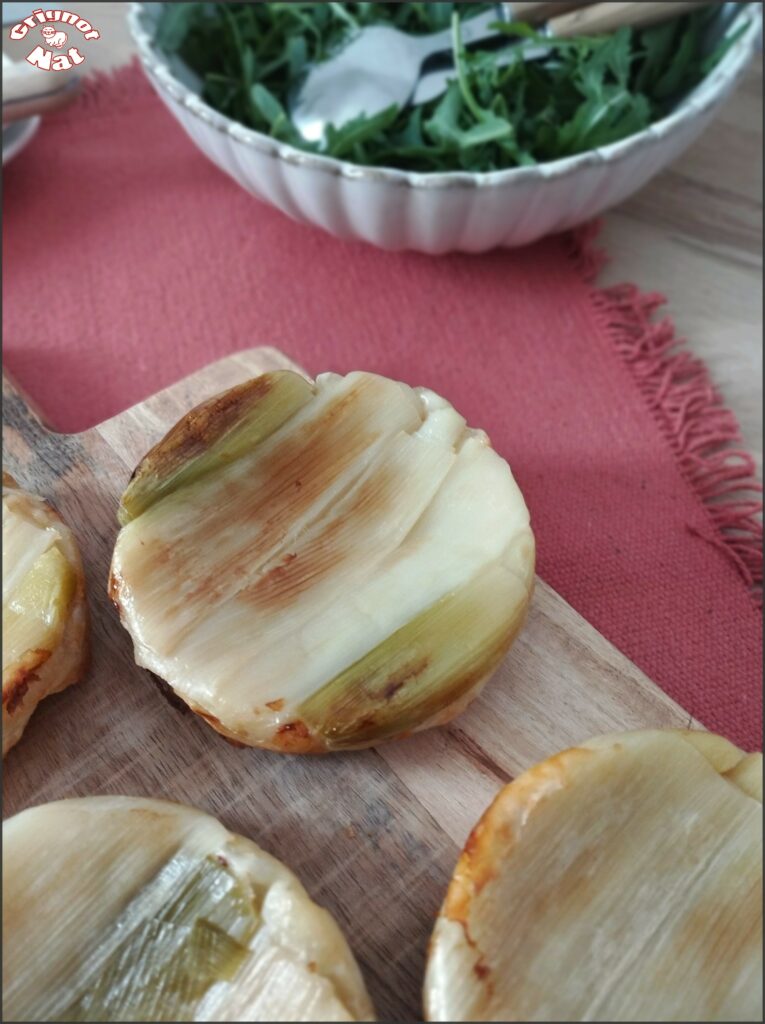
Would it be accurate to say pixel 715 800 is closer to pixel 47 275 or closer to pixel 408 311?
pixel 408 311

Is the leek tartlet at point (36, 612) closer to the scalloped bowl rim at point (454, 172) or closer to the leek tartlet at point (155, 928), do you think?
the leek tartlet at point (155, 928)

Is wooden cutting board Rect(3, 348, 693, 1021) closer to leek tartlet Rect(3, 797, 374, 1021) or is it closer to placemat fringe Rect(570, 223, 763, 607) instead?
leek tartlet Rect(3, 797, 374, 1021)

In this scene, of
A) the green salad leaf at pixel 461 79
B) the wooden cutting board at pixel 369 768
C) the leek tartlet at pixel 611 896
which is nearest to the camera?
the leek tartlet at pixel 611 896

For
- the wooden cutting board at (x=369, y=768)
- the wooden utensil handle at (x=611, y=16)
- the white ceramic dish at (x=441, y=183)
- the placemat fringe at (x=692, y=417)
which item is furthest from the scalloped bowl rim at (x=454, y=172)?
the wooden cutting board at (x=369, y=768)

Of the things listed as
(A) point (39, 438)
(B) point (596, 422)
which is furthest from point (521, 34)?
(A) point (39, 438)

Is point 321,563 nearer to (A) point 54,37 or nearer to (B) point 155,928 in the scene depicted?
(B) point 155,928

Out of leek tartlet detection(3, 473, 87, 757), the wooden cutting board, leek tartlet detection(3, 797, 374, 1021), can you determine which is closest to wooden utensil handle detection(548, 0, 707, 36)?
the wooden cutting board
